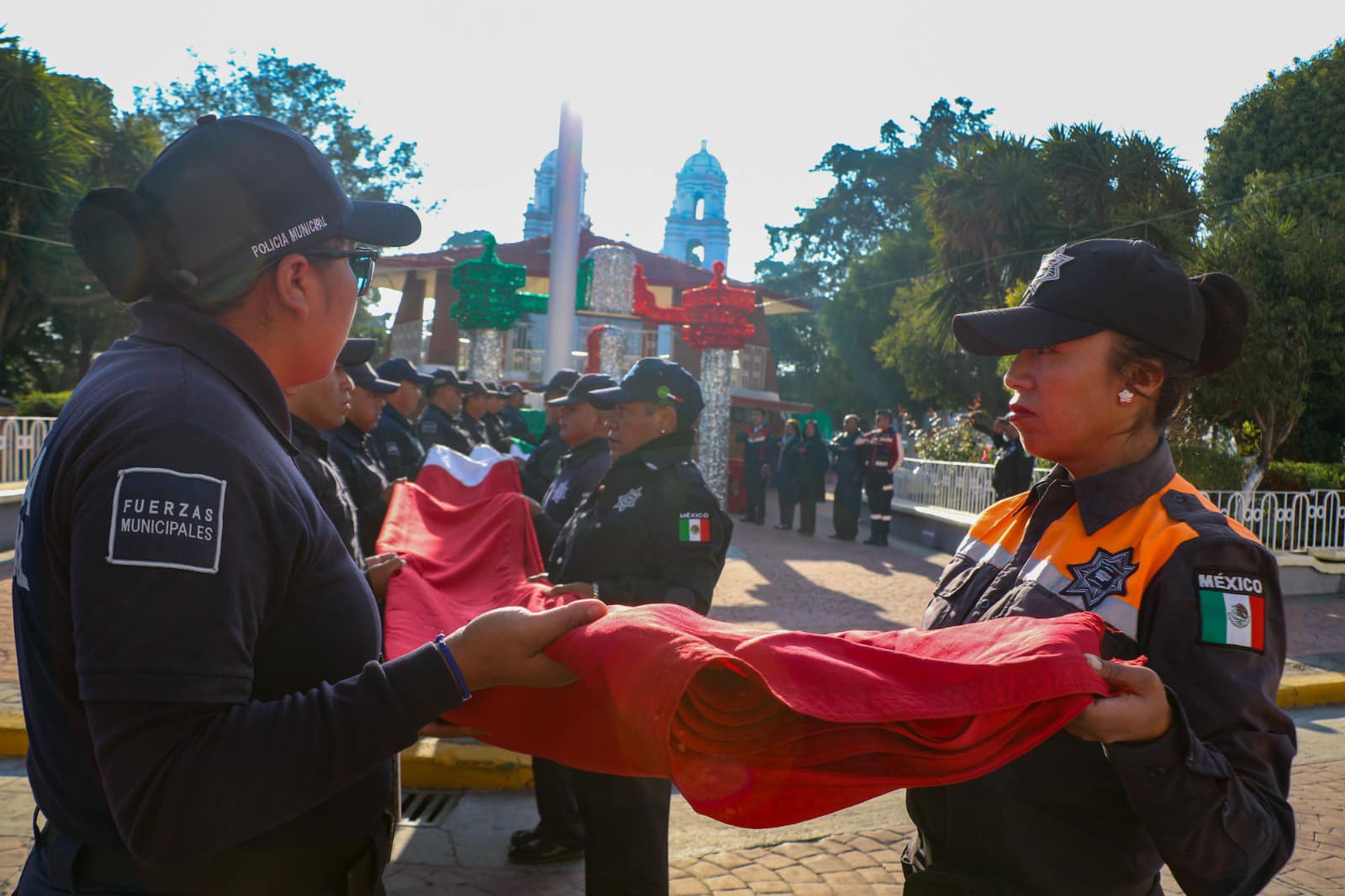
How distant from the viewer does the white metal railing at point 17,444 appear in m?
13.2

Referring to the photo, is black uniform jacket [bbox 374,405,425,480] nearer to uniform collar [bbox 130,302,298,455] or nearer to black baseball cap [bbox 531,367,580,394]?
black baseball cap [bbox 531,367,580,394]

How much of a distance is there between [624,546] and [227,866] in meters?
2.94

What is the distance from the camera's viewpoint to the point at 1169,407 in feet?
7.38

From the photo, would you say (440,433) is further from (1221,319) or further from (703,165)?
(703,165)

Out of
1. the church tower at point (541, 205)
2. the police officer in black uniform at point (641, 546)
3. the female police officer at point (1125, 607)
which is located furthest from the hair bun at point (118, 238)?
the church tower at point (541, 205)

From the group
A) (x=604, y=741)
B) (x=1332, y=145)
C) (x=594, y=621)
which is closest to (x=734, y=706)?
(x=594, y=621)

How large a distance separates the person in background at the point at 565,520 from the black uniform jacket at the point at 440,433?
4.04 meters

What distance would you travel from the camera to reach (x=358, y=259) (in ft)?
6.08

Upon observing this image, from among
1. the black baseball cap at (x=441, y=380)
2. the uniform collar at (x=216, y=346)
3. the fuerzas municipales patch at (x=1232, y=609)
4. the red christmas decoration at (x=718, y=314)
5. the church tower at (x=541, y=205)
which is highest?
the church tower at (x=541, y=205)

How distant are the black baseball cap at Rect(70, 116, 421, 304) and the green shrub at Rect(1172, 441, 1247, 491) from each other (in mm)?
14186

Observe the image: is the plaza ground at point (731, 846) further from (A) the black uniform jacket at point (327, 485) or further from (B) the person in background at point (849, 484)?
(B) the person in background at point (849, 484)

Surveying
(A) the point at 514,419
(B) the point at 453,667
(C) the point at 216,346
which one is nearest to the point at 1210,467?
(A) the point at 514,419

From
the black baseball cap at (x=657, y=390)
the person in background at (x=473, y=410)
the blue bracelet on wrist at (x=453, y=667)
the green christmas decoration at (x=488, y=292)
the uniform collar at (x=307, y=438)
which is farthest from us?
the green christmas decoration at (x=488, y=292)

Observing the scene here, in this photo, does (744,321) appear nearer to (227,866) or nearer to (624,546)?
(624,546)
